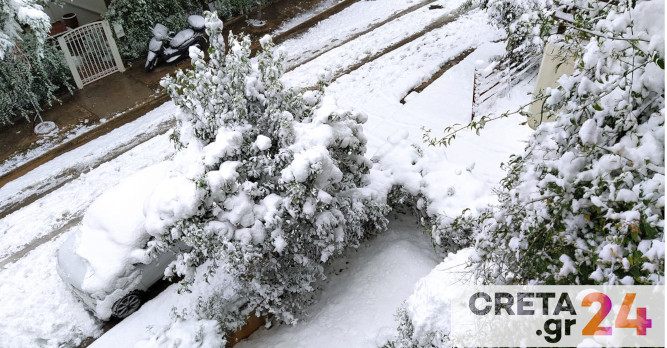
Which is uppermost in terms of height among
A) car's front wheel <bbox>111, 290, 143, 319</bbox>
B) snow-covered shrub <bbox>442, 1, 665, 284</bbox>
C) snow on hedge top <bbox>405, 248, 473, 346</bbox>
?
snow-covered shrub <bbox>442, 1, 665, 284</bbox>

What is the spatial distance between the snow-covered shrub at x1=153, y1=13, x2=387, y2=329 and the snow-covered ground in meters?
0.66

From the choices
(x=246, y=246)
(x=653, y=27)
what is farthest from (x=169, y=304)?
(x=653, y=27)

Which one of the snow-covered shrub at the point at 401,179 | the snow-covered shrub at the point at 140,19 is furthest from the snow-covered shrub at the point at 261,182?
the snow-covered shrub at the point at 140,19

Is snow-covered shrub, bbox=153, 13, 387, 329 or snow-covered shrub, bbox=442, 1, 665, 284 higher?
snow-covered shrub, bbox=442, 1, 665, 284

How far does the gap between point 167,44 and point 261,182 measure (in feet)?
32.3

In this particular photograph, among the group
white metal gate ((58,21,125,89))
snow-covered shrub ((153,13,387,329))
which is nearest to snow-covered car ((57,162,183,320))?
snow-covered shrub ((153,13,387,329))

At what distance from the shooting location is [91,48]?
13562mm

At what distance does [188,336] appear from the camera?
594 centimetres

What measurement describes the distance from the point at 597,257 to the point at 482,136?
6.80 m

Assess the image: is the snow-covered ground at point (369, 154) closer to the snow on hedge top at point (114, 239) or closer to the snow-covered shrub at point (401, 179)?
the snow-covered shrub at point (401, 179)

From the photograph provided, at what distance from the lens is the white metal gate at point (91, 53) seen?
42.2 ft

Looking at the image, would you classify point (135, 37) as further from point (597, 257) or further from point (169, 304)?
point (597, 257)

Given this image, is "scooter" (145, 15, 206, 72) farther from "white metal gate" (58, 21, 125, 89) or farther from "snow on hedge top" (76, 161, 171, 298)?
"snow on hedge top" (76, 161, 171, 298)

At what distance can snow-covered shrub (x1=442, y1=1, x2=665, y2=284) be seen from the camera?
8.56 feet
